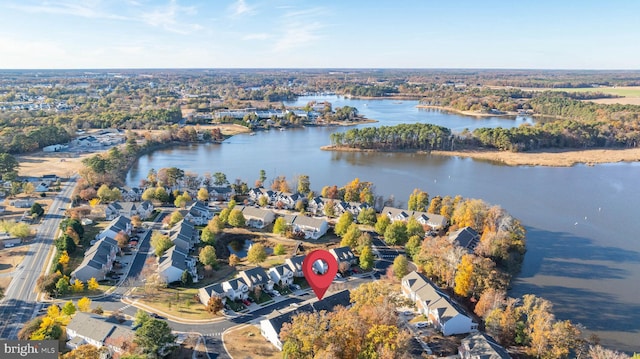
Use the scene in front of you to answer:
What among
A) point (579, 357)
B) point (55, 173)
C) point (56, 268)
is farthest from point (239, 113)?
point (579, 357)

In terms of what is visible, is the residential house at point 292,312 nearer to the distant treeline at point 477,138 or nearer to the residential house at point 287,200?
the residential house at point 287,200

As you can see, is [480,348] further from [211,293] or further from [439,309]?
[211,293]

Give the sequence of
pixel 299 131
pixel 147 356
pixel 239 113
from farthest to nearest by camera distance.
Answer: pixel 239 113, pixel 299 131, pixel 147 356

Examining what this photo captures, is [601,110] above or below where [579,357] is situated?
above

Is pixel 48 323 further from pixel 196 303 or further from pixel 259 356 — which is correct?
pixel 259 356

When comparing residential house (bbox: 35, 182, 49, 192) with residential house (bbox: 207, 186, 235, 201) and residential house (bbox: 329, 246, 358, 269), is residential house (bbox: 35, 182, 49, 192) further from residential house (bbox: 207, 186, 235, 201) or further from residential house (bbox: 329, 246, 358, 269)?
residential house (bbox: 329, 246, 358, 269)

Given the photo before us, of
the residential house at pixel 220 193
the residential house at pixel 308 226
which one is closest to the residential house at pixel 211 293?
the residential house at pixel 308 226
